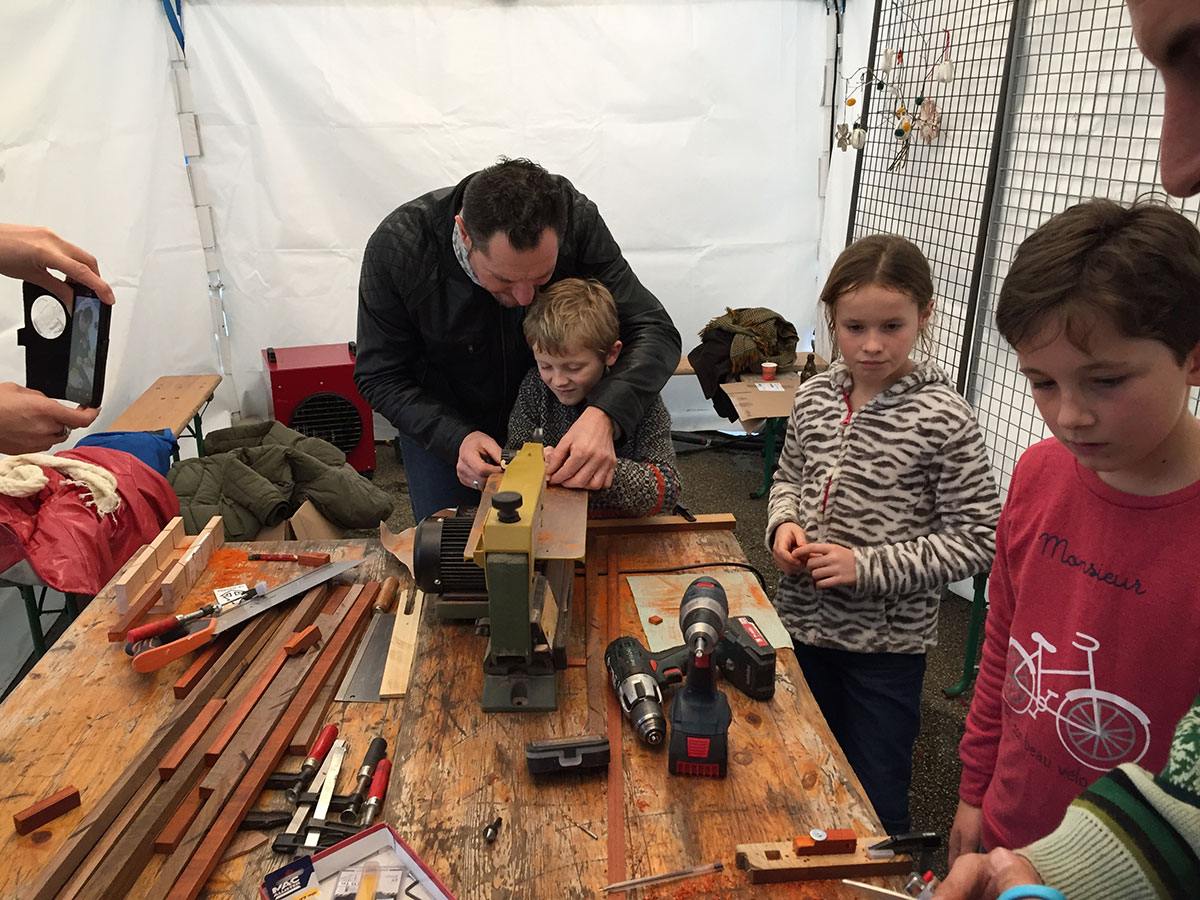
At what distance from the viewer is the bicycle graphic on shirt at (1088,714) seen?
104 cm

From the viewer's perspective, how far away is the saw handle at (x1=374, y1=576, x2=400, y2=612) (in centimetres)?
169

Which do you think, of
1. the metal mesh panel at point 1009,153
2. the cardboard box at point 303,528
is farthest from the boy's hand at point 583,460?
the metal mesh panel at point 1009,153

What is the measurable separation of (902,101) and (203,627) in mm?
3603

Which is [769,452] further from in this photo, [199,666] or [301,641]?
[199,666]

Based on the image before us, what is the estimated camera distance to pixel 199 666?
149 centimetres

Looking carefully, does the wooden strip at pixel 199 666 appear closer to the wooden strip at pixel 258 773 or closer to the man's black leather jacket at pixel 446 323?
the wooden strip at pixel 258 773

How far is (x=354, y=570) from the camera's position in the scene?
1827mm

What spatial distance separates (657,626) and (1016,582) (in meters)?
Result: 0.64

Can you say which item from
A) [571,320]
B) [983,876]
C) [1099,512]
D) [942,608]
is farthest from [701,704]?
[942,608]

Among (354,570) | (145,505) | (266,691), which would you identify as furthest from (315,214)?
(266,691)

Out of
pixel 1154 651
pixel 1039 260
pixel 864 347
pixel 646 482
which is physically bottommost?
pixel 646 482

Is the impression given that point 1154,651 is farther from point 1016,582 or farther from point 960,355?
point 960,355

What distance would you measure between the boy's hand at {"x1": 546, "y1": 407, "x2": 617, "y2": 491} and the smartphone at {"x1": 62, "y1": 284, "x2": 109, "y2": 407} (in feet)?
3.06

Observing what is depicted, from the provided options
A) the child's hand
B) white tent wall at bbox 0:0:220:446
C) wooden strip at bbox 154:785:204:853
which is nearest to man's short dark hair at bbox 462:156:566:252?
the child's hand
